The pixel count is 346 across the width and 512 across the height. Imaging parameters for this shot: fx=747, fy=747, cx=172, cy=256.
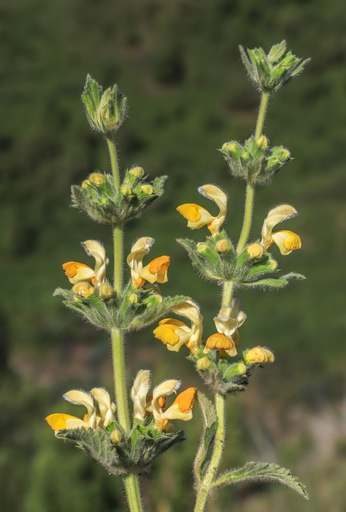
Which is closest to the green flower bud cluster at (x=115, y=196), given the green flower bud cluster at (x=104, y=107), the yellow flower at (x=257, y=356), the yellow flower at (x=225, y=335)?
the green flower bud cluster at (x=104, y=107)

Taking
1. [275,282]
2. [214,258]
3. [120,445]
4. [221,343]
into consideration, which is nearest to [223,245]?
[214,258]

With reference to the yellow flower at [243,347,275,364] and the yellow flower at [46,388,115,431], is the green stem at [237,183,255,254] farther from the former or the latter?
the yellow flower at [46,388,115,431]

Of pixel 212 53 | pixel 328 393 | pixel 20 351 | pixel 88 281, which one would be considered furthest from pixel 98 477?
pixel 212 53

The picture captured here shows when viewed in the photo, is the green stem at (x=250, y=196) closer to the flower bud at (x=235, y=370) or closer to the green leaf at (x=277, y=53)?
the green leaf at (x=277, y=53)

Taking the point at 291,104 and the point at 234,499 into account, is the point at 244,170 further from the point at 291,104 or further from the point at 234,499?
the point at 291,104

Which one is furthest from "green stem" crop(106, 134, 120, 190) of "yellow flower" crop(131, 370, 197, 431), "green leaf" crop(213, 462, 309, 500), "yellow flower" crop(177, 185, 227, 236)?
"green leaf" crop(213, 462, 309, 500)

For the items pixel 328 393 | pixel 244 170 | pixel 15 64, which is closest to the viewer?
pixel 244 170

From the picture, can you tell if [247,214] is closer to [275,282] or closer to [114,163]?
[275,282]
